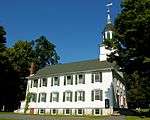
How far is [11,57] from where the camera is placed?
68.2 meters

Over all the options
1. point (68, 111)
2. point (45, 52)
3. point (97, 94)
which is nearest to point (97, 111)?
point (97, 94)

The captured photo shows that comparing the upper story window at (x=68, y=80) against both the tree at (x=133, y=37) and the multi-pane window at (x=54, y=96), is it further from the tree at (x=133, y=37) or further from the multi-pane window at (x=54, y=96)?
the tree at (x=133, y=37)

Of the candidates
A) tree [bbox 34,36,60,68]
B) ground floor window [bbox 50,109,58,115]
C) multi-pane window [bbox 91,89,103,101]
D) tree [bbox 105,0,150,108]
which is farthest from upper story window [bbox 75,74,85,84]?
tree [bbox 34,36,60,68]

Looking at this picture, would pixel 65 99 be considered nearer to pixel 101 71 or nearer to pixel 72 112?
pixel 72 112

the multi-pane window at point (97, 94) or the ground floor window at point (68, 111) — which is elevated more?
the multi-pane window at point (97, 94)

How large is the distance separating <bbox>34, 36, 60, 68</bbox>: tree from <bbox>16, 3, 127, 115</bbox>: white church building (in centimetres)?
2953

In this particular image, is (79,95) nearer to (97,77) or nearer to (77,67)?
(97,77)

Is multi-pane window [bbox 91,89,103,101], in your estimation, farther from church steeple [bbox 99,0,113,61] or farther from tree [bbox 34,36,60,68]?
tree [bbox 34,36,60,68]

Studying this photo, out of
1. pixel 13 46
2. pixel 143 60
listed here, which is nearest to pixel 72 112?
pixel 143 60

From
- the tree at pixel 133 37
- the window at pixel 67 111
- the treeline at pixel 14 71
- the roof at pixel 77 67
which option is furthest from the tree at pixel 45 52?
the tree at pixel 133 37

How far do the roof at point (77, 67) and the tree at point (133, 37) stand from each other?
1206 centimetres

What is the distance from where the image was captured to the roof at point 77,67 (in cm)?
5081

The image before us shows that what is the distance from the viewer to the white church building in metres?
48.1

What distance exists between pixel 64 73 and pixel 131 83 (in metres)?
23.3
